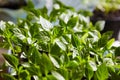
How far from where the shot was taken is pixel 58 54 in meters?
0.68

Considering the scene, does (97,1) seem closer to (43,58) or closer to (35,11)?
(35,11)

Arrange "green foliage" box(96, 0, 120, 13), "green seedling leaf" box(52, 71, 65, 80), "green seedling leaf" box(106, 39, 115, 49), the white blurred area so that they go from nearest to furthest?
"green seedling leaf" box(52, 71, 65, 80), "green seedling leaf" box(106, 39, 115, 49), the white blurred area, "green foliage" box(96, 0, 120, 13)

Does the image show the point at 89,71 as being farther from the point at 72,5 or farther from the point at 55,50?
the point at 72,5

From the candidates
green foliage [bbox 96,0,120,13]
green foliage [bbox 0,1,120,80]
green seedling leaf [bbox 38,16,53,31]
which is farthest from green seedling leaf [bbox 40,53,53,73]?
green foliage [bbox 96,0,120,13]

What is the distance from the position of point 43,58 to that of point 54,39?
11 centimetres

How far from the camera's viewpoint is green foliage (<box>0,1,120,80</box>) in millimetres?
624

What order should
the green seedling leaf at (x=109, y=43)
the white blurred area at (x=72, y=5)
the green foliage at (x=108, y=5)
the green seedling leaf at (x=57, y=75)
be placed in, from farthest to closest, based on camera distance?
the green foliage at (x=108, y=5), the white blurred area at (x=72, y=5), the green seedling leaf at (x=109, y=43), the green seedling leaf at (x=57, y=75)

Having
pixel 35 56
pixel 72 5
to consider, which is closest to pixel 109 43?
pixel 35 56

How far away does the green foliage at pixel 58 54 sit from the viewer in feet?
2.05

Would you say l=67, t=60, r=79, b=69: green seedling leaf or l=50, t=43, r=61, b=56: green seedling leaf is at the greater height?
l=50, t=43, r=61, b=56: green seedling leaf

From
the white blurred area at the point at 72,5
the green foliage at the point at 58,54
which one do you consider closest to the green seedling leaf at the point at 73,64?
the green foliage at the point at 58,54

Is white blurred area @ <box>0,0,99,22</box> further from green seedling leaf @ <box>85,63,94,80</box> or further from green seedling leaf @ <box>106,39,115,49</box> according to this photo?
green seedling leaf @ <box>85,63,94,80</box>

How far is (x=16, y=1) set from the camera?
279 centimetres

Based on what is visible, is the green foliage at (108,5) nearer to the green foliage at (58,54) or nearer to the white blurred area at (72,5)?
the white blurred area at (72,5)
